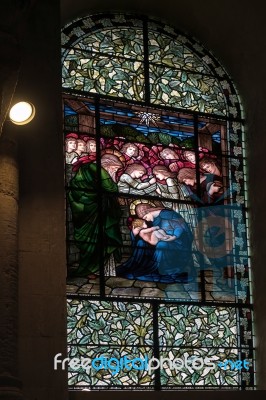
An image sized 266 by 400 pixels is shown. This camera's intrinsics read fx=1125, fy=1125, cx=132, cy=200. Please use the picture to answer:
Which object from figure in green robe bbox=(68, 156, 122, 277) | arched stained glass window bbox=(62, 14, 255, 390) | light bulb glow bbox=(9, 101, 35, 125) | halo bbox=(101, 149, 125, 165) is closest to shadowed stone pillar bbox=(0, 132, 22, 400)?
light bulb glow bbox=(9, 101, 35, 125)

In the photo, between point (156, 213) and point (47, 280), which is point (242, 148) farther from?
point (47, 280)

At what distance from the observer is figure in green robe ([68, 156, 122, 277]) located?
1104 centimetres

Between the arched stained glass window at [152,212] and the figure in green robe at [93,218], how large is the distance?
1 cm

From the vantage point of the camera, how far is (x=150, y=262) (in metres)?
11.3

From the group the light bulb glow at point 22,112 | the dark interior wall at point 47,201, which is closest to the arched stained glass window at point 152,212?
the dark interior wall at point 47,201

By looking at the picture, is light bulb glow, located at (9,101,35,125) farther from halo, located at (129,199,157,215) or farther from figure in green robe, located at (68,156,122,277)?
halo, located at (129,199,157,215)

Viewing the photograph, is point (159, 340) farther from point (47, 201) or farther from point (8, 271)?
point (8, 271)

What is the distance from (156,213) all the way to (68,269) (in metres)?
1.21

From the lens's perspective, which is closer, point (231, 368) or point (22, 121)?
point (22, 121)

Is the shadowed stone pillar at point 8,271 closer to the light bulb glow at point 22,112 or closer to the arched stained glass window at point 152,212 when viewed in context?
the light bulb glow at point 22,112

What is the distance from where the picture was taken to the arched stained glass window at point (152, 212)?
10.9m

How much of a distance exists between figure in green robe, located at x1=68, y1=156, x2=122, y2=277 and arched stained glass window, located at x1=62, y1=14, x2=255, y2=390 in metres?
0.01

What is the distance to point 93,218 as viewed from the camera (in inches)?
440

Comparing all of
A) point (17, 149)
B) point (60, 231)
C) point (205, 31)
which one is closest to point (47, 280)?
point (60, 231)
